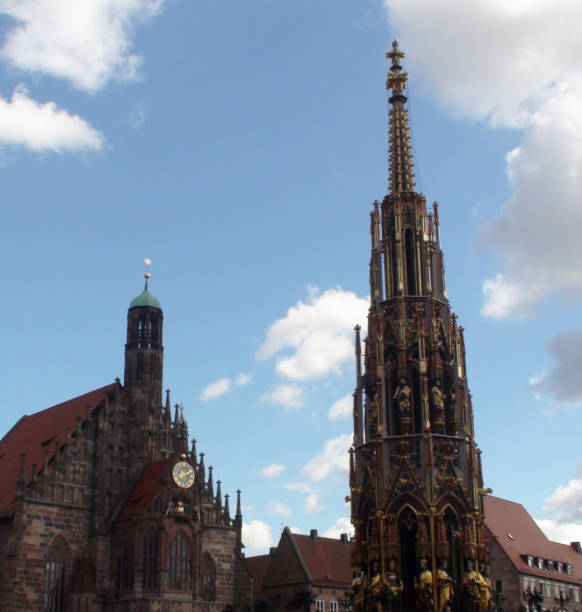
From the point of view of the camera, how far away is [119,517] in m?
54.3

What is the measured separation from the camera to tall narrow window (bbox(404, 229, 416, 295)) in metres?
30.5

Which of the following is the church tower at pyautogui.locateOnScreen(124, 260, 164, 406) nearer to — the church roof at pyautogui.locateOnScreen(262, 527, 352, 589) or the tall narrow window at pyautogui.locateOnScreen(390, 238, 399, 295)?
the church roof at pyautogui.locateOnScreen(262, 527, 352, 589)

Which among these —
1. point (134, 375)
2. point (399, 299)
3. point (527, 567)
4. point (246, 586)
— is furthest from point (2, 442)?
point (399, 299)

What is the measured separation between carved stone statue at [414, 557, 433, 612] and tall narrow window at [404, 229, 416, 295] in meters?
8.83

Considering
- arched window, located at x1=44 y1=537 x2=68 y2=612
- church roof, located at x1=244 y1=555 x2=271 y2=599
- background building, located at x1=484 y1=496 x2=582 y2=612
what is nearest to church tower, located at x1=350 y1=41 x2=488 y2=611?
arched window, located at x1=44 y1=537 x2=68 y2=612

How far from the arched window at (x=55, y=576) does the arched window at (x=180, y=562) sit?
240 inches

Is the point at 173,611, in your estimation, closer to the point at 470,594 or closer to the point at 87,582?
the point at 87,582

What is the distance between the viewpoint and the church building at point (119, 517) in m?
51.5

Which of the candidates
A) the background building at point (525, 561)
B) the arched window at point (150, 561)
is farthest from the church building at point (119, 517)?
the background building at point (525, 561)

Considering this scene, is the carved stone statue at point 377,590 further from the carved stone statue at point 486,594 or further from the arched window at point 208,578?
the arched window at point 208,578

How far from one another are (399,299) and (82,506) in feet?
103

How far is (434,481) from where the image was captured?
27.2 m

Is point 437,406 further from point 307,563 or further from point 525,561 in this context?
point 307,563

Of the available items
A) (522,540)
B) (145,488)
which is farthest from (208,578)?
(522,540)
